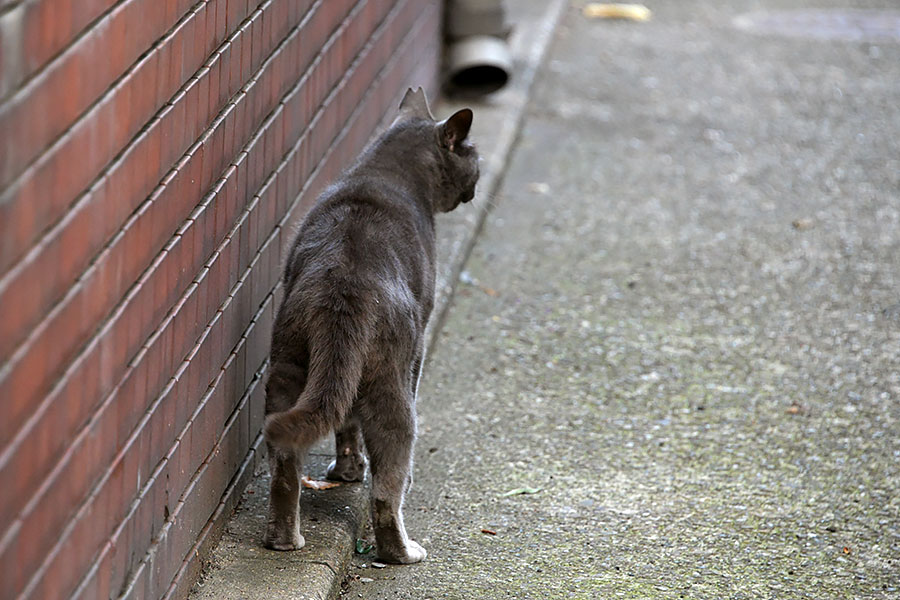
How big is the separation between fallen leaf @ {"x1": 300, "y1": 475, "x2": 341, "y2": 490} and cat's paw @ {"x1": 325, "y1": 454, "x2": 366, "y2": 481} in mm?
27

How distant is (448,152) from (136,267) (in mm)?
1816

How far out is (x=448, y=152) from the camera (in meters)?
4.43

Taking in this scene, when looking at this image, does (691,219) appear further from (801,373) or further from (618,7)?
(618,7)

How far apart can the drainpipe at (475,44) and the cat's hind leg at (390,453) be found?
5091 mm

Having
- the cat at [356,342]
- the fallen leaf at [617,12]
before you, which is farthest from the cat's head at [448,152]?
the fallen leaf at [617,12]

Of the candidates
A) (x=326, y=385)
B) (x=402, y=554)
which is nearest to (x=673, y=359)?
(x=402, y=554)

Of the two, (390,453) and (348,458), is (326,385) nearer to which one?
(390,453)

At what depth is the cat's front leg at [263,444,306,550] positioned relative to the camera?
3.59m

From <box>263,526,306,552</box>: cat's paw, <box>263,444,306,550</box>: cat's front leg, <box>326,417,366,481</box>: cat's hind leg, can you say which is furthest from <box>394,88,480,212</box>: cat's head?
<box>263,526,306,552</box>: cat's paw

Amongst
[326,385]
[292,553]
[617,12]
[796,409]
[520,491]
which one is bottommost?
[617,12]

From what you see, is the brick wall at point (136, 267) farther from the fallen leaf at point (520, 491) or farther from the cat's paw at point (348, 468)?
the fallen leaf at point (520, 491)

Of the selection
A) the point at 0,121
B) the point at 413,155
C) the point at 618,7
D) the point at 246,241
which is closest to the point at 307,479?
the point at 246,241

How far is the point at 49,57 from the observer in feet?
7.22

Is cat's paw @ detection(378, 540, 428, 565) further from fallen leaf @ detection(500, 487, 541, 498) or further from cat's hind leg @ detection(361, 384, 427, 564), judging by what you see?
fallen leaf @ detection(500, 487, 541, 498)
